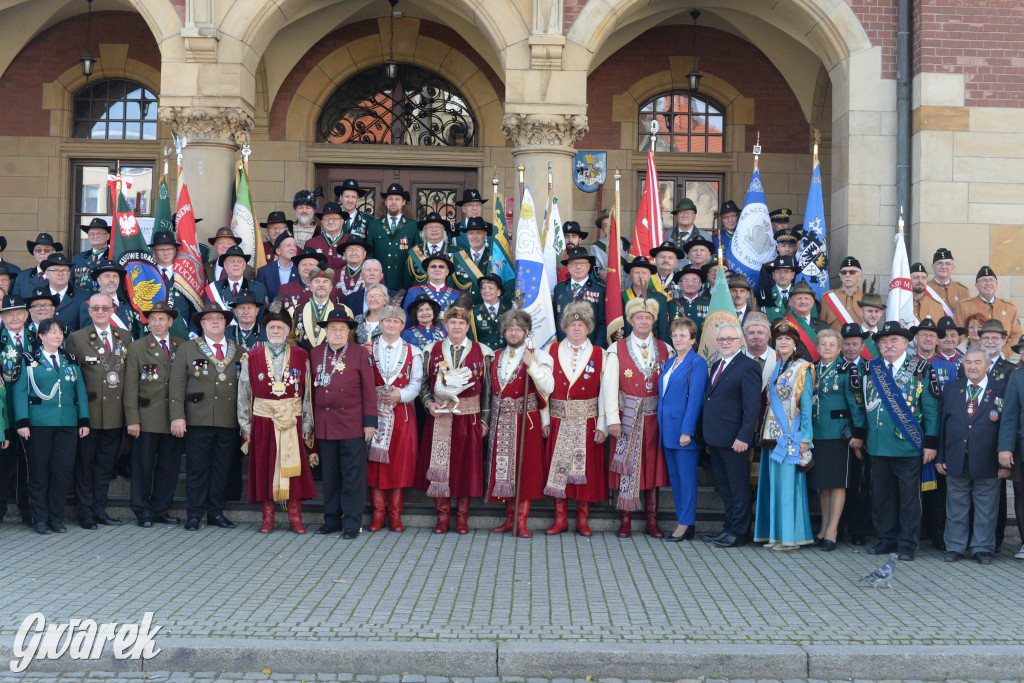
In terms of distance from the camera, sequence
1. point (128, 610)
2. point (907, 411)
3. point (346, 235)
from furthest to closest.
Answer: point (346, 235) < point (907, 411) < point (128, 610)

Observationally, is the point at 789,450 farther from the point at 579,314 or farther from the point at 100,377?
the point at 100,377

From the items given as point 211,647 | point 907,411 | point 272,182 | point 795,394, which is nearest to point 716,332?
point 795,394

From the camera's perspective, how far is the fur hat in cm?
792

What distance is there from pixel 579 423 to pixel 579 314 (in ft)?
2.89

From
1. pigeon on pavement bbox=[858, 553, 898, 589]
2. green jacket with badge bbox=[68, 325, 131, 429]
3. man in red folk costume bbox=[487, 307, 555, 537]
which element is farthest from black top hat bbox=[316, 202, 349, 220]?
pigeon on pavement bbox=[858, 553, 898, 589]

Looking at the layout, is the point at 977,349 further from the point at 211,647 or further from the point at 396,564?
the point at 211,647

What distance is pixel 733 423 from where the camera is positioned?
25.0 ft

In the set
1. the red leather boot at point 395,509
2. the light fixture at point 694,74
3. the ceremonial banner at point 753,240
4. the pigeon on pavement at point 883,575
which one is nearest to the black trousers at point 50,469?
the red leather boot at point 395,509

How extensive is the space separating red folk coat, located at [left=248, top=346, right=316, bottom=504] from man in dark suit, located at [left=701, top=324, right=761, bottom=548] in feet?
10.6

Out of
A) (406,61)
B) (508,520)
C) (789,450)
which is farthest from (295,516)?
(406,61)

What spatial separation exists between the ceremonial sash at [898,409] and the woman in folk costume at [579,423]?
203 cm

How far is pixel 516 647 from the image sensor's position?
16.2ft

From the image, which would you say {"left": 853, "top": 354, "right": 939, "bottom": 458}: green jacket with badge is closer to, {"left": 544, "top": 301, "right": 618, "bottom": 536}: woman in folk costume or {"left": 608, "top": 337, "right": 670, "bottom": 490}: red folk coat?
{"left": 608, "top": 337, "right": 670, "bottom": 490}: red folk coat

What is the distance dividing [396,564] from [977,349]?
15.2 ft
